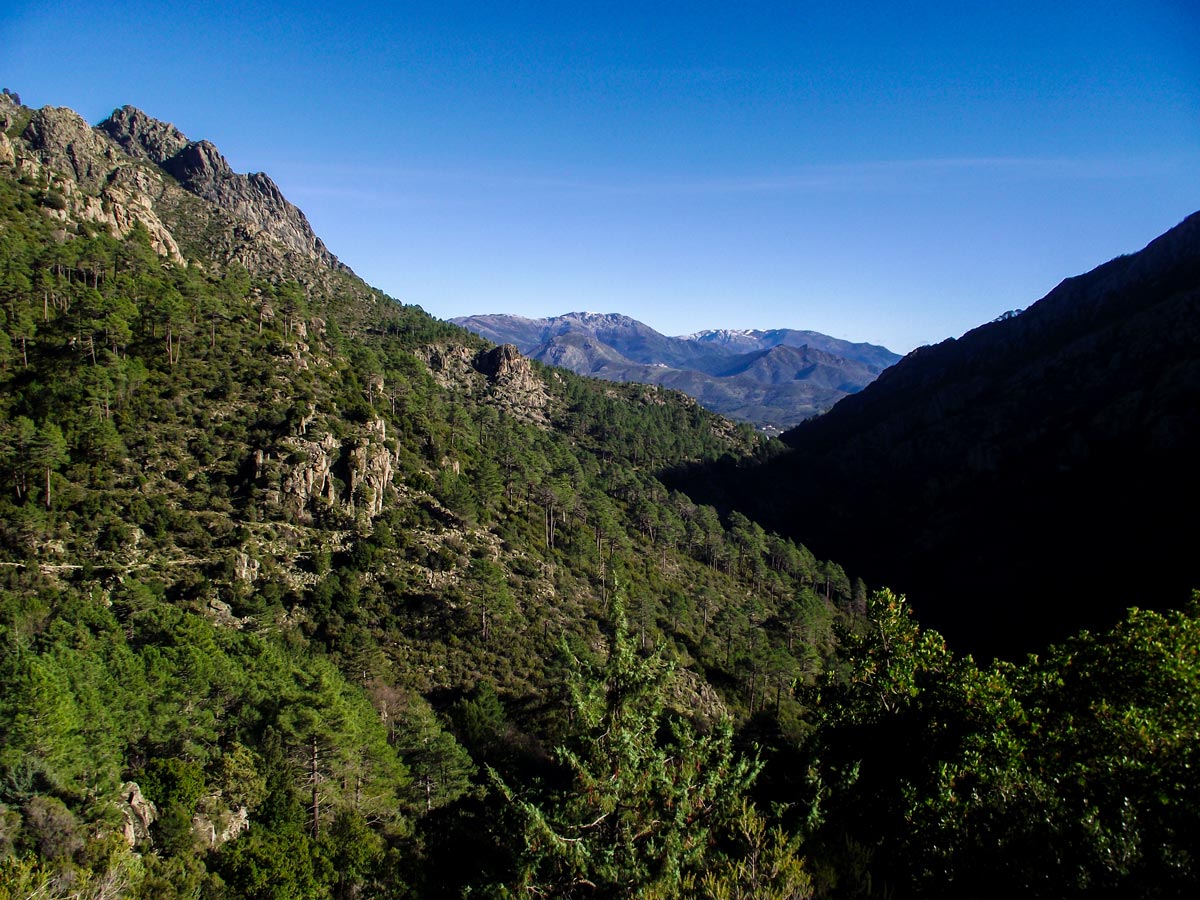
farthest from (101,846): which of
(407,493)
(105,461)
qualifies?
(407,493)

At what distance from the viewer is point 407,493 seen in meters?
68.9

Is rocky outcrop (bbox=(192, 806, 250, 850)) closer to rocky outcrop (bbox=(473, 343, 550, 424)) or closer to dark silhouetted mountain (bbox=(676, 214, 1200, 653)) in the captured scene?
dark silhouetted mountain (bbox=(676, 214, 1200, 653))

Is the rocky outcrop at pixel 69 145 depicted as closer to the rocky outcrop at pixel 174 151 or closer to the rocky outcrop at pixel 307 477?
the rocky outcrop at pixel 174 151

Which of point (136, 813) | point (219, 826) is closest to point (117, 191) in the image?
point (136, 813)

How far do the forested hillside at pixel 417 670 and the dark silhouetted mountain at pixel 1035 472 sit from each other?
2352 centimetres

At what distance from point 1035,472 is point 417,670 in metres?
127

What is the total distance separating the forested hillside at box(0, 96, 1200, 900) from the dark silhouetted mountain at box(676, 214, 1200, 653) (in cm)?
2352

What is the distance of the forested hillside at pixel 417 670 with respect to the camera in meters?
10.2

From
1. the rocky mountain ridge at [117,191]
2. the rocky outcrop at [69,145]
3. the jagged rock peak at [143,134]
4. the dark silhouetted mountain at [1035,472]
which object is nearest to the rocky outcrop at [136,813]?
the dark silhouetted mountain at [1035,472]

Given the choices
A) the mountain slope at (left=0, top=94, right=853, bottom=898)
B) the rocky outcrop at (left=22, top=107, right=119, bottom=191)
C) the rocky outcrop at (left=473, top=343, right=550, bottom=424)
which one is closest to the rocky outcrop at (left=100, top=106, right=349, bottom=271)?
the rocky outcrop at (left=22, top=107, right=119, bottom=191)

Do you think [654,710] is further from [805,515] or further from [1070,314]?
[1070,314]

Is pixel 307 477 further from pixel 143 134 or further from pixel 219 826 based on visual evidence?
pixel 143 134

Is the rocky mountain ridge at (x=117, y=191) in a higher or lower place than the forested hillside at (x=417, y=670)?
higher

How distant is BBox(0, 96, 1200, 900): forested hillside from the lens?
10.2m
